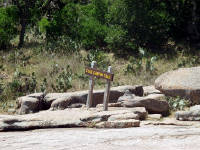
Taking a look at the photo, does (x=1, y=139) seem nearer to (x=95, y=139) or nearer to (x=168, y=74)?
(x=95, y=139)

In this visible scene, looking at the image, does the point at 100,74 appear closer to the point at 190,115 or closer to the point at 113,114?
the point at 113,114

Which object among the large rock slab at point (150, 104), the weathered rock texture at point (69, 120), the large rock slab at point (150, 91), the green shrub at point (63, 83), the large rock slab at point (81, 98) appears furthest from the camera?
the green shrub at point (63, 83)

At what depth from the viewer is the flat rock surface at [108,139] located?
23.1 feet

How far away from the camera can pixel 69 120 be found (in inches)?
354

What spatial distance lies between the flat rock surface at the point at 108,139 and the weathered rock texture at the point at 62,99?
2.79 m

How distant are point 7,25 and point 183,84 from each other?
434 inches

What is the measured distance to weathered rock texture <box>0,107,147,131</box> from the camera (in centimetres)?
877

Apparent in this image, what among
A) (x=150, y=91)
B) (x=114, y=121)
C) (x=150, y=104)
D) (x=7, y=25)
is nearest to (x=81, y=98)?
(x=150, y=104)

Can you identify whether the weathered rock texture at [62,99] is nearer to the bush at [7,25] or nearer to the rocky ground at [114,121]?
the rocky ground at [114,121]

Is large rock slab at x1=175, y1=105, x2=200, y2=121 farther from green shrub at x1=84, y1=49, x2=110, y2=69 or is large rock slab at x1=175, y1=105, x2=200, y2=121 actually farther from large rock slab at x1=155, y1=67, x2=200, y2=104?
green shrub at x1=84, y1=49, x2=110, y2=69

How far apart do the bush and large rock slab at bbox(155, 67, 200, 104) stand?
9.76 meters

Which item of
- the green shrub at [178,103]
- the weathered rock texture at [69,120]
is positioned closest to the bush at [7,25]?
the weathered rock texture at [69,120]

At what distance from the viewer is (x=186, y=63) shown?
16188 millimetres

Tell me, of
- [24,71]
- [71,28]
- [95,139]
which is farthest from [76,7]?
[95,139]
